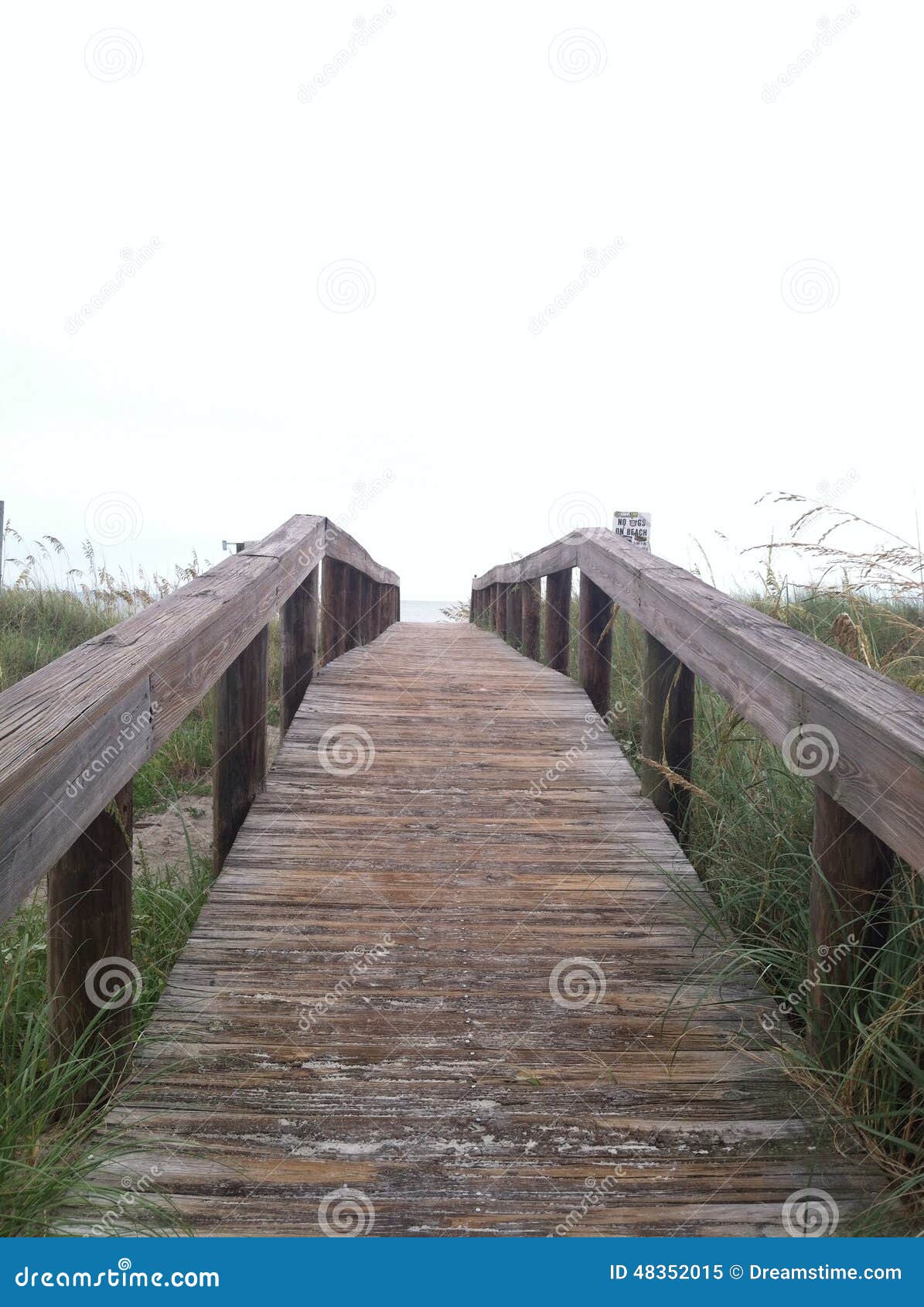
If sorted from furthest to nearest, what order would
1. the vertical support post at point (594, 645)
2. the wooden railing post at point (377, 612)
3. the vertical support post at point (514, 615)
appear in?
the vertical support post at point (514, 615) < the wooden railing post at point (377, 612) < the vertical support post at point (594, 645)

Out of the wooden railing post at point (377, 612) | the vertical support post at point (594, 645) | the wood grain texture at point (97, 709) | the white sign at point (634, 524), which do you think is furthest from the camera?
the wooden railing post at point (377, 612)

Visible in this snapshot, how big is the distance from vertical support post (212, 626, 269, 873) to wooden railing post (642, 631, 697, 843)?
1.39 meters

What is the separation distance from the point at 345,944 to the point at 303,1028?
36 cm

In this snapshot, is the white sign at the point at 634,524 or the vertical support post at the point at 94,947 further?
the white sign at the point at 634,524

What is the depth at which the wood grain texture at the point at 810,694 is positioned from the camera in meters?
1.60

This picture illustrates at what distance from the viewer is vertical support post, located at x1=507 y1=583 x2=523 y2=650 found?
30.9 feet

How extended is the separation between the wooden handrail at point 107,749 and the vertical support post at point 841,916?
1.45 m

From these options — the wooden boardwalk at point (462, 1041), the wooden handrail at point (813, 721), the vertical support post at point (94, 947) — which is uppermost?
the wooden handrail at point (813, 721)

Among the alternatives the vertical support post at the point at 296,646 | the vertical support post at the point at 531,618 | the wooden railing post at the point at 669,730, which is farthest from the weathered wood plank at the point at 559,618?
the wooden railing post at the point at 669,730

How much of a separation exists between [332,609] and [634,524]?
283 centimetres

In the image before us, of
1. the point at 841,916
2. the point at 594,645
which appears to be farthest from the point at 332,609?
the point at 841,916

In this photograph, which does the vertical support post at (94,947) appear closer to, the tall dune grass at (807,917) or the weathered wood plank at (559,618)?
the tall dune grass at (807,917)

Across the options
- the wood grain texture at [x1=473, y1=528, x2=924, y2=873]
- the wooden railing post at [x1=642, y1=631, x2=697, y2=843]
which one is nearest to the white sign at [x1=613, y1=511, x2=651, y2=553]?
the wood grain texture at [x1=473, y1=528, x2=924, y2=873]

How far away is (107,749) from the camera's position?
1.66m
